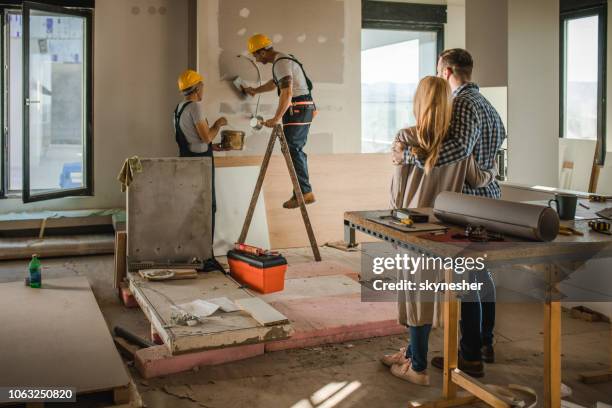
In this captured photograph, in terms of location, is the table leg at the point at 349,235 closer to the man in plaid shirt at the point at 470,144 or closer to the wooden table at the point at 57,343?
the man in plaid shirt at the point at 470,144

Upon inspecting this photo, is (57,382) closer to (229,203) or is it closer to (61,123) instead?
(229,203)

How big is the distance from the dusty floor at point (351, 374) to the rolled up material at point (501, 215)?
96cm

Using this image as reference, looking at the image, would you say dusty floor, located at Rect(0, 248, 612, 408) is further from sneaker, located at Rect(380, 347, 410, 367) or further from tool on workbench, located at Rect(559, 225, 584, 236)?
tool on workbench, located at Rect(559, 225, 584, 236)

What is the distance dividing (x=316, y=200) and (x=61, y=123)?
9.35 feet

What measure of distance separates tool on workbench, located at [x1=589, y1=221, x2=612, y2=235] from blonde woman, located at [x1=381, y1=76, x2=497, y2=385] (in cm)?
71

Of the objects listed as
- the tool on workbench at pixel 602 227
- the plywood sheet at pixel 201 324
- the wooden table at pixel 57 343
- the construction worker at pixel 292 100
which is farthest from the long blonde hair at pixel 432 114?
the construction worker at pixel 292 100

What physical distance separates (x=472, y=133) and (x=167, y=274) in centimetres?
234

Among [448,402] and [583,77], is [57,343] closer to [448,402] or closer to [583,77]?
[448,402]

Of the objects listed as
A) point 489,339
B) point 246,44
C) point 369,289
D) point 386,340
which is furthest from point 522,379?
point 246,44

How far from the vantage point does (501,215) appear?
2.62m

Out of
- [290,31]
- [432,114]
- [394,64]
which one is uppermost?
[290,31]

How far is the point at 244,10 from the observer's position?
696cm

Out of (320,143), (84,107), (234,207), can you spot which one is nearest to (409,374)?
(234,207)

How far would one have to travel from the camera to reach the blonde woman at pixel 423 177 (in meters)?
3.14
